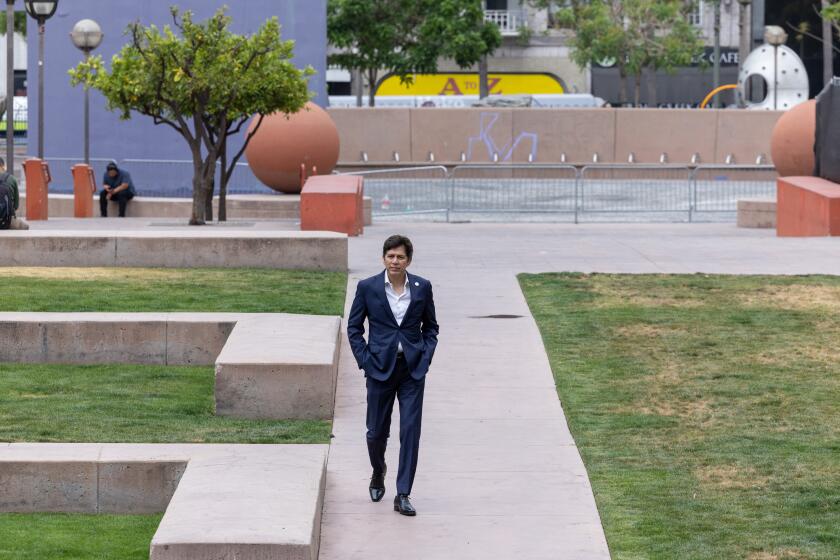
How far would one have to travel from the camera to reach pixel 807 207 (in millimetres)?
25062

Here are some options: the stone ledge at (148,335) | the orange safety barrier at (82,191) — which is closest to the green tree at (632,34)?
the orange safety barrier at (82,191)

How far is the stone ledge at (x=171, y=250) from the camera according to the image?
17.9 m

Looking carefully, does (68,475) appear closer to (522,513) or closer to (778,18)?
(522,513)

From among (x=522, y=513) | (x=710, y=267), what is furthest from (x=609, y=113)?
(x=522, y=513)

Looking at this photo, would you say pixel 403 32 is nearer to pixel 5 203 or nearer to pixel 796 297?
pixel 5 203

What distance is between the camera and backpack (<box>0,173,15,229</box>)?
20250 mm

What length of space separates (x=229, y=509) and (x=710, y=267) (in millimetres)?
13048

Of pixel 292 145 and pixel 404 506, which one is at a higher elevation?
pixel 292 145

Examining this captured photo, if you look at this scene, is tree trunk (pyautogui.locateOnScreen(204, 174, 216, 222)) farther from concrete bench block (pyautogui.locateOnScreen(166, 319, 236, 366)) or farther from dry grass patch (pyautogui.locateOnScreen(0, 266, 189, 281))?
concrete bench block (pyautogui.locateOnScreen(166, 319, 236, 366))

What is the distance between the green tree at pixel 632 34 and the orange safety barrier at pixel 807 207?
34.8 meters

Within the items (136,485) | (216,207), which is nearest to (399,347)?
(136,485)

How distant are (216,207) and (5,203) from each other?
9.87 meters

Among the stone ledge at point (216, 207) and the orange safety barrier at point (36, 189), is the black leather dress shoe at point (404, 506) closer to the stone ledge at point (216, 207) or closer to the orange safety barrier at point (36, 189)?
the stone ledge at point (216, 207)

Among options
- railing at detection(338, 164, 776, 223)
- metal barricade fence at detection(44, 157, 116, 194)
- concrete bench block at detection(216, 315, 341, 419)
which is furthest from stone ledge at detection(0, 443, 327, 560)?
metal barricade fence at detection(44, 157, 116, 194)
